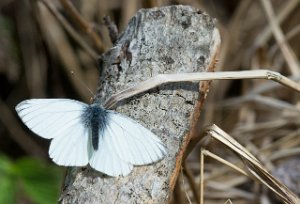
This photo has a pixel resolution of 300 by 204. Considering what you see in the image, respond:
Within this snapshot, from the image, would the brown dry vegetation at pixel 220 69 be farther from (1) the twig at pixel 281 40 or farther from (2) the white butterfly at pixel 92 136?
(2) the white butterfly at pixel 92 136

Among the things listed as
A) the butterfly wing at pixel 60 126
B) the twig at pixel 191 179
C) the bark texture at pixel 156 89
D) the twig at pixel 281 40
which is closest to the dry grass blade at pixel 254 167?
→ the bark texture at pixel 156 89

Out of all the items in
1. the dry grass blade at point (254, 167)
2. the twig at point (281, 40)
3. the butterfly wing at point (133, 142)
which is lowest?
the butterfly wing at point (133, 142)

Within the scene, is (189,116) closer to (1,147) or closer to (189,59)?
(189,59)

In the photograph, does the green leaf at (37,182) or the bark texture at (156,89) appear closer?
the bark texture at (156,89)

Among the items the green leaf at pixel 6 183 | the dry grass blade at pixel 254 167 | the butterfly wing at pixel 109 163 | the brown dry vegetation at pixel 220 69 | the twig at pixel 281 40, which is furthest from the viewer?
the twig at pixel 281 40

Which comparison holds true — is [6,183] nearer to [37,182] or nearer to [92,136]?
[37,182]

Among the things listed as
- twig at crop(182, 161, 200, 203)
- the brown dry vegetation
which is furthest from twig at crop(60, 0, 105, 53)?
twig at crop(182, 161, 200, 203)

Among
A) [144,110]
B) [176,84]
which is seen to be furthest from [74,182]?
[176,84]

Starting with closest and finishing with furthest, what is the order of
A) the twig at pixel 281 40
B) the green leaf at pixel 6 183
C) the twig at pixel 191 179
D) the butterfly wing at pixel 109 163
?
the butterfly wing at pixel 109 163 < the twig at pixel 191 179 < the green leaf at pixel 6 183 < the twig at pixel 281 40

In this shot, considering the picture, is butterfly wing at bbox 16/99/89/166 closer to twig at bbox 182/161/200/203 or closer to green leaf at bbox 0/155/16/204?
twig at bbox 182/161/200/203
